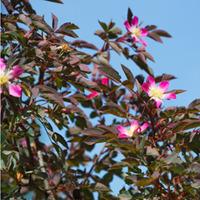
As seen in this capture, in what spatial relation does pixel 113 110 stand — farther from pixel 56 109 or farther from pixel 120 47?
pixel 120 47

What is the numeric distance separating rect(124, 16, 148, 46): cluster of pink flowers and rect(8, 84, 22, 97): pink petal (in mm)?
744

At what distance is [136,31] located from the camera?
1999 millimetres

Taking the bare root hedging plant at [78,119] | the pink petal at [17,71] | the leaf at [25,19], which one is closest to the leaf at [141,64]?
the bare root hedging plant at [78,119]

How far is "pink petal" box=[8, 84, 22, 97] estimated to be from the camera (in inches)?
51.3

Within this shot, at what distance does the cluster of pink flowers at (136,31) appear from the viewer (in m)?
1.98

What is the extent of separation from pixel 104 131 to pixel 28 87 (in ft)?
0.79

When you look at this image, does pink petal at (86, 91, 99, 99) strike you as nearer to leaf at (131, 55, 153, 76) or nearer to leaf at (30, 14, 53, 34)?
leaf at (131, 55, 153, 76)

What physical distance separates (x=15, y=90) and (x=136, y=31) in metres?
0.80

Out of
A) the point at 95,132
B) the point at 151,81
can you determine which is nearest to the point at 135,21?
the point at 151,81

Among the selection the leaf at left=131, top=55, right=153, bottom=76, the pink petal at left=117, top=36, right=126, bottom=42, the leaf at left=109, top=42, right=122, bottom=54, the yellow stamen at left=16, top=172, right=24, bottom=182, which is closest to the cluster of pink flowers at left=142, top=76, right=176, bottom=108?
the leaf at left=131, top=55, right=153, bottom=76

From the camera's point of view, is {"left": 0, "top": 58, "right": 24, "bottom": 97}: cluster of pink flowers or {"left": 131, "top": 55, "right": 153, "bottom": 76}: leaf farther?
{"left": 131, "top": 55, "right": 153, "bottom": 76}: leaf

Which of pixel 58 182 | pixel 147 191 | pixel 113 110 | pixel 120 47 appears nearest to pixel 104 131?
pixel 113 110

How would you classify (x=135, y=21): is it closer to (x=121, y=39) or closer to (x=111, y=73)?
(x=121, y=39)

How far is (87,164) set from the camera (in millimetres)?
2299
